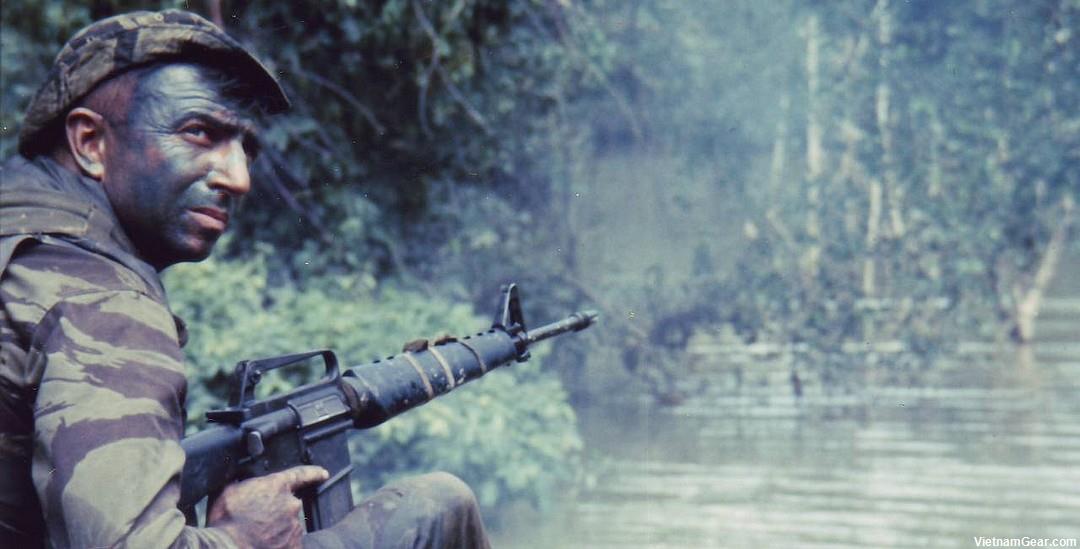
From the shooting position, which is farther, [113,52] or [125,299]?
[113,52]

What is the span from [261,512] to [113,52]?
71 centimetres

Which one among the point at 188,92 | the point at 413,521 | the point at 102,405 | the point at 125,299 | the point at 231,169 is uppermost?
the point at 188,92

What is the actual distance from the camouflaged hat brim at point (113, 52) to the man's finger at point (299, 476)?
638mm

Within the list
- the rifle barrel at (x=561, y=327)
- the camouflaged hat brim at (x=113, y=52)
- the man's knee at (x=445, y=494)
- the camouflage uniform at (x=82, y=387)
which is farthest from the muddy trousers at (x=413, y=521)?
the rifle barrel at (x=561, y=327)

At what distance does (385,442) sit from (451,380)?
9.95ft

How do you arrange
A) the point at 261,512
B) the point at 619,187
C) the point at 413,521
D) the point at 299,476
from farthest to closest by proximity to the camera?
the point at 619,187
the point at 413,521
the point at 299,476
the point at 261,512

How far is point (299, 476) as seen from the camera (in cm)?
190

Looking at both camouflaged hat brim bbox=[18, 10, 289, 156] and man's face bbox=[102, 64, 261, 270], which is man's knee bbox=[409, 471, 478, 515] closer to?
man's face bbox=[102, 64, 261, 270]

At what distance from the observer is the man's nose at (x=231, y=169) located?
6.33 feet

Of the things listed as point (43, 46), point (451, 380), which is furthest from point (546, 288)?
point (451, 380)

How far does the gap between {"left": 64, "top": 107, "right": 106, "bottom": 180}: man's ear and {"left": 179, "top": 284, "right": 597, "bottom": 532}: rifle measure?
0.37m

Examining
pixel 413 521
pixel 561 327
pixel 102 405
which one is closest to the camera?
pixel 102 405

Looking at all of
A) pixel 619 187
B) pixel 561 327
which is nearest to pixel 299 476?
pixel 561 327

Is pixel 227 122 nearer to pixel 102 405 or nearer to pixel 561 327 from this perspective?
pixel 102 405
